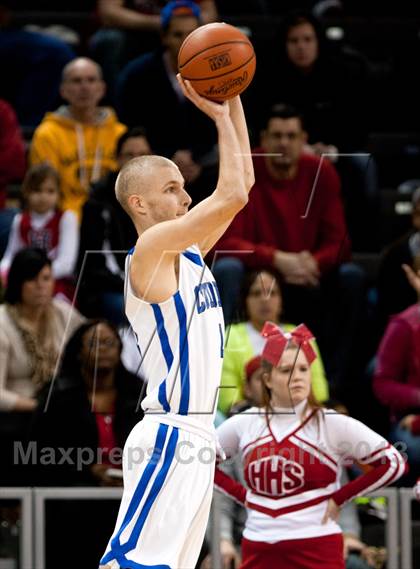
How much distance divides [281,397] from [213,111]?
1683 mm

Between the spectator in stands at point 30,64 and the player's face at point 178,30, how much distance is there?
4.41ft

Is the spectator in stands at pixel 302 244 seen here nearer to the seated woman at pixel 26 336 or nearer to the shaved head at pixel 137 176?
the seated woman at pixel 26 336

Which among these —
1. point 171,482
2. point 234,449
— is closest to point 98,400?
point 234,449

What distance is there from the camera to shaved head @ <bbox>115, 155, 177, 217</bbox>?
5449mm

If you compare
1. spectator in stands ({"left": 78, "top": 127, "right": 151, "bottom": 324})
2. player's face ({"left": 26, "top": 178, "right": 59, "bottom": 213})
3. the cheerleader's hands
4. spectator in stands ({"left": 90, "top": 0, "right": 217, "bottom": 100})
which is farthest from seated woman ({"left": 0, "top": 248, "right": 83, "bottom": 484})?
spectator in stands ({"left": 90, "top": 0, "right": 217, "bottom": 100})

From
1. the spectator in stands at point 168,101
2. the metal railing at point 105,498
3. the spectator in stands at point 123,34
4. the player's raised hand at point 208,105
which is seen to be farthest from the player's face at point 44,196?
the player's raised hand at point 208,105

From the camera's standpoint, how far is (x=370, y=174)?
9.34 meters

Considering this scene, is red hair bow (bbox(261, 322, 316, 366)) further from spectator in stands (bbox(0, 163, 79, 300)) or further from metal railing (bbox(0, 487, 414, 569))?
spectator in stands (bbox(0, 163, 79, 300))

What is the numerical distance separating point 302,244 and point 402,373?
0.95m

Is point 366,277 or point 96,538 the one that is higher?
point 366,277

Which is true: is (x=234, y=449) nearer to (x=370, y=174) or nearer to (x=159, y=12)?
(x=370, y=174)

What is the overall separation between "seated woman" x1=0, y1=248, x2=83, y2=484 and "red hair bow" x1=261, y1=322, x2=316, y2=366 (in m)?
1.65

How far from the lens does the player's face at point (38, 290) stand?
8.12 metres

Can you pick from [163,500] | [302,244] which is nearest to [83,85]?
[302,244]
